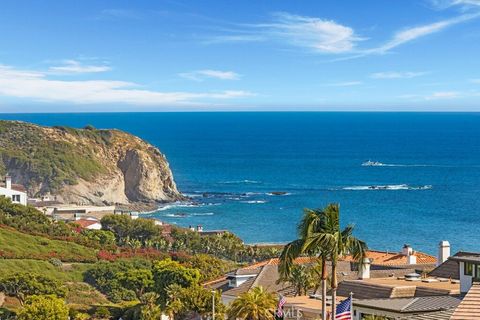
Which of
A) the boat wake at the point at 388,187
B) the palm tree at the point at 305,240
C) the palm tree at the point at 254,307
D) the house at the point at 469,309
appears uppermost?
the house at the point at 469,309

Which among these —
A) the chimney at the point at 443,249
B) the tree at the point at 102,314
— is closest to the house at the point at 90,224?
the tree at the point at 102,314

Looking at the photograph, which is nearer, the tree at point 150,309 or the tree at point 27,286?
the tree at point 150,309

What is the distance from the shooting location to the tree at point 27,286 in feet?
173

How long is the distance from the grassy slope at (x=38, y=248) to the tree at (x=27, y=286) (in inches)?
572

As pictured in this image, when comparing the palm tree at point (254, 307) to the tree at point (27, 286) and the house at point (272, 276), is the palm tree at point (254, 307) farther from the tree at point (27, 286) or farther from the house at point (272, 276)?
the tree at point (27, 286)

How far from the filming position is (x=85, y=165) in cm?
16575

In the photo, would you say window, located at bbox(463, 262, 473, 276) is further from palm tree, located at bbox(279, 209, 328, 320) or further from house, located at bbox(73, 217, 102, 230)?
house, located at bbox(73, 217, 102, 230)

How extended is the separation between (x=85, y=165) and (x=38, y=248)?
93.3 m

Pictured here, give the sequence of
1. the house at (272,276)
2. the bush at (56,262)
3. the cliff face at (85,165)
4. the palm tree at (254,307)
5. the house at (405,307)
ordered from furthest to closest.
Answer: the cliff face at (85,165) → the bush at (56,262) → the house at (272,276) → the palm tree at (254,307) → the house at (405,307)

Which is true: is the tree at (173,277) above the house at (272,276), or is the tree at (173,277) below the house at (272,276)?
below

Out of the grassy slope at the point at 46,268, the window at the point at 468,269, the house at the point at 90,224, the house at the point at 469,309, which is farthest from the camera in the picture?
the house at the point at 90,224

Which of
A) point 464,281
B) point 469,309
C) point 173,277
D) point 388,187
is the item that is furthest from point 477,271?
point 388,187

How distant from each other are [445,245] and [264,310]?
1484 centimetres

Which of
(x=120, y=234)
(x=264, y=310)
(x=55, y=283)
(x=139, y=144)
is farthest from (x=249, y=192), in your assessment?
(x=264, y=310)
